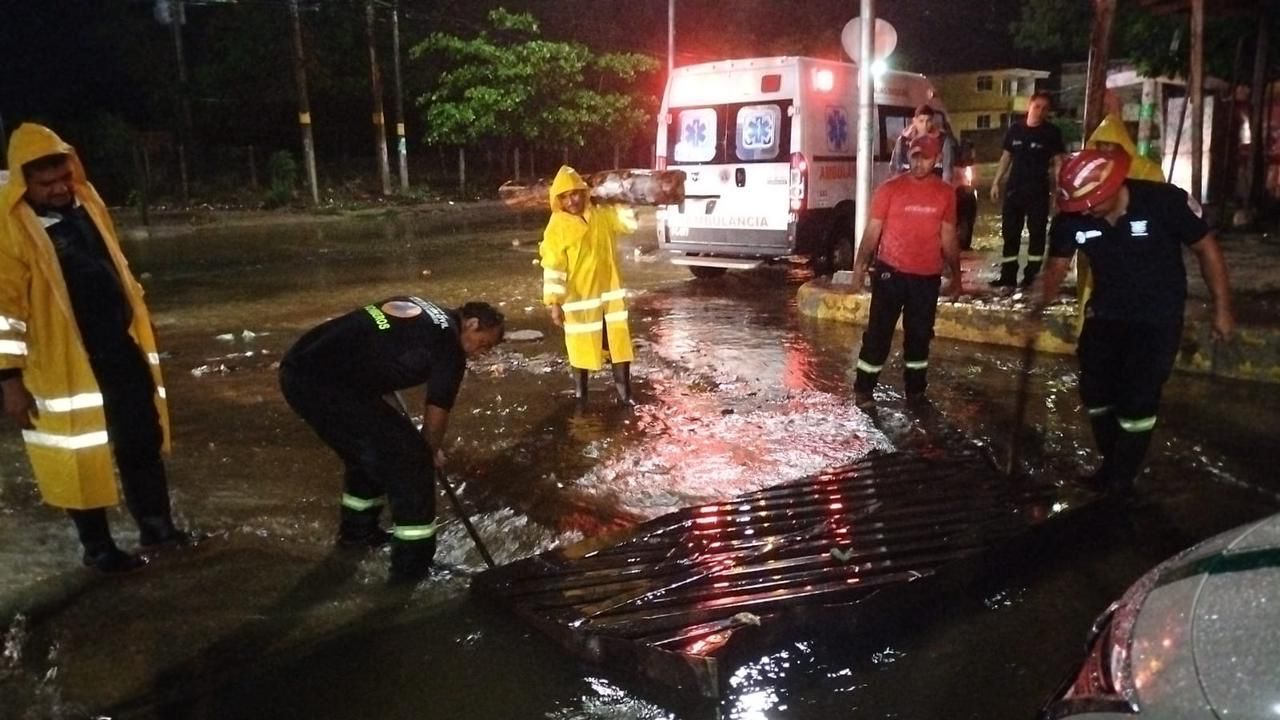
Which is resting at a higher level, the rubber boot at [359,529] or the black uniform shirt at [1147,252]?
the black uniform shirt at [1147,252]

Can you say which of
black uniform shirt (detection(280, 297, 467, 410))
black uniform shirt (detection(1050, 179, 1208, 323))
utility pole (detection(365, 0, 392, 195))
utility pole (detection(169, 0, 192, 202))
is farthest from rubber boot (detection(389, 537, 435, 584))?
utility pole (detection(169, 0, 192, 202))

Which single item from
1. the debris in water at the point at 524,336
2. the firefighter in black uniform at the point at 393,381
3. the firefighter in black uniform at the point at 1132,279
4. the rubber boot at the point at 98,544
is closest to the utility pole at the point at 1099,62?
the firefighter in black uniform at the point at 1132,279

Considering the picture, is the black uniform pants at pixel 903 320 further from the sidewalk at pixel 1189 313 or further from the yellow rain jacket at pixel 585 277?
the sidewalk at pixel 1189 313

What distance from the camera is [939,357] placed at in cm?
763

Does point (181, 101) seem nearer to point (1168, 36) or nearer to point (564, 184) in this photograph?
point (1168, 36)

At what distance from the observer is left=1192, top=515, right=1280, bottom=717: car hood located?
1603 millimetres

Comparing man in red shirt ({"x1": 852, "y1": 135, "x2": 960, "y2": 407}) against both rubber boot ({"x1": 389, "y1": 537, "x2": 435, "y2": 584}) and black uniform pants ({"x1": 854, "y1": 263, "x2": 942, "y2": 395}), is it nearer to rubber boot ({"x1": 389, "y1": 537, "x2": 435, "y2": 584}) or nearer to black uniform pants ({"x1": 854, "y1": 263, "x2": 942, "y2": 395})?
black uniform pants ({"x1": 854, "y1": 263, "x2": 942, "y2": 395})

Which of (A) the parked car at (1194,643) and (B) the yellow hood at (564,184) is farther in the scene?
(B) the yellow hood at (564,184)

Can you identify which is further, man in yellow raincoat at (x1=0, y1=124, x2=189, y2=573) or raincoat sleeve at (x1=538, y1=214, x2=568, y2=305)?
raincoat sleeve at (x1=538, y1=214, x2=568, y2=305)

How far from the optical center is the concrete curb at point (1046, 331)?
6559 millimetres

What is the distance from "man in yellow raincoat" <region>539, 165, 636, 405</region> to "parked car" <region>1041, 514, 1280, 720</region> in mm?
4345

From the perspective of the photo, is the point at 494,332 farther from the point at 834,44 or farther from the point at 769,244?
the point at 834,44

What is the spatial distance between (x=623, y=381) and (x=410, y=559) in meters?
2.76

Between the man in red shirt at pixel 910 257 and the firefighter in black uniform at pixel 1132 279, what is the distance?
4.08 ft
